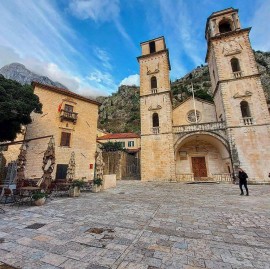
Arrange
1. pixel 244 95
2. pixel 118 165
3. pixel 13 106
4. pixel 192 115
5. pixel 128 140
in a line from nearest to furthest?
1. pixel 13 106
2. pixel 244 95
3. pixel 192 115
4. pixel 118 165
5. pixel 128 140

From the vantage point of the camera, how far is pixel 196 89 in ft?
191

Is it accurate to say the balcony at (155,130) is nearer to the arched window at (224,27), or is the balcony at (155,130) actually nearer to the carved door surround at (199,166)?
the carved door surround at (199,166)

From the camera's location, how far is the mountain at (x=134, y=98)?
179 ft

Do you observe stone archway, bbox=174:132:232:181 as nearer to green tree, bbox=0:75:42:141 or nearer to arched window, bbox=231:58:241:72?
arched window, bbox=231:58:241:72

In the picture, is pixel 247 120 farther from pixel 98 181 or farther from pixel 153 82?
pixel 98 181

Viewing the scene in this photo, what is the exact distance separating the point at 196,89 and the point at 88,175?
52596mm

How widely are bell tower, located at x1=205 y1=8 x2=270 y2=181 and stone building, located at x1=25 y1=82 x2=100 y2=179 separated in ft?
52.0

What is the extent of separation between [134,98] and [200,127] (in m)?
57.8

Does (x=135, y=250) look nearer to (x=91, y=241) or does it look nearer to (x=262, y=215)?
(x=91, y=241)

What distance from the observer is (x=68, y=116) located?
710 inches

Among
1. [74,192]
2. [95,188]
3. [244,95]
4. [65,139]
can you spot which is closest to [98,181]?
[95,188]

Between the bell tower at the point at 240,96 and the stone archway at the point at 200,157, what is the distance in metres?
2.25

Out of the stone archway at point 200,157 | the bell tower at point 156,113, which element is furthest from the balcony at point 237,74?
the bell tower at point 156,113

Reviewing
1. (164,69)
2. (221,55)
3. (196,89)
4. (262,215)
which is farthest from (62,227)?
(196,89)
